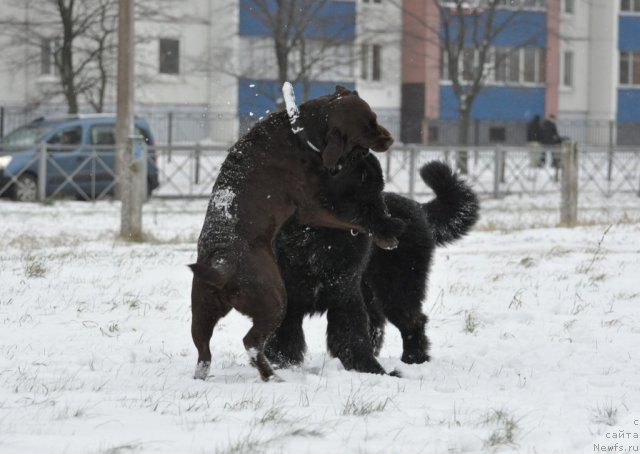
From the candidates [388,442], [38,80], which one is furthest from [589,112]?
[388,442]

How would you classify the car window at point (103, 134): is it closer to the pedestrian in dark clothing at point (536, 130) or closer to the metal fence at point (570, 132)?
the pedestrian in dark clothing at point (536, 130)

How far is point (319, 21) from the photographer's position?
1075 inches

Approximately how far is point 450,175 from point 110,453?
3270mm

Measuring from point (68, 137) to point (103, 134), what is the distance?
2.55 ft

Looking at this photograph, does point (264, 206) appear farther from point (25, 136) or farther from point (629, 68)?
point (629, 68)

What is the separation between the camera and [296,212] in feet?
15.9

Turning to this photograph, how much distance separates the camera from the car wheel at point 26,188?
1948 centimetres

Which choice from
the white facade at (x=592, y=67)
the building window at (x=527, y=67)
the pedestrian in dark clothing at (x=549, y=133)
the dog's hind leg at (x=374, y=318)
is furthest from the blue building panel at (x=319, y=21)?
the dog's hind leg at (x=374, y=318)

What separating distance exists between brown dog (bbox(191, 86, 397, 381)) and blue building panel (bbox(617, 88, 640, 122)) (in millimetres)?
43047

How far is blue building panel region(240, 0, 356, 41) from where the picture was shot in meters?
26.6

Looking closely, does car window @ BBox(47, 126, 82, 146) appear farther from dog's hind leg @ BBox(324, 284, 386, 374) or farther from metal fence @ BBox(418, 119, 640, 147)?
metal fence @ BBox(418, 119, 640, 147)

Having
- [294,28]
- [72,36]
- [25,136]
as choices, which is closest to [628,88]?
[294,28]

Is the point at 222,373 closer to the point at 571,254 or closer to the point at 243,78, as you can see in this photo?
the point at 571,254

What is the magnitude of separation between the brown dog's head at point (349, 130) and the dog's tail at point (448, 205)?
134 cm
